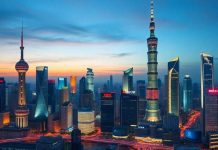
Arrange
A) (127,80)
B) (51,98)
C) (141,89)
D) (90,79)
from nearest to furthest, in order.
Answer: (51,98) < (127,80) < (141,89) < (90,79)

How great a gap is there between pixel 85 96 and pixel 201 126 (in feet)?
185

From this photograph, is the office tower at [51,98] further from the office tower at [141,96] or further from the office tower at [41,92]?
the office tower at [141,96]

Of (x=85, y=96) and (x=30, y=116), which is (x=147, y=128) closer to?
(x=85, y=96)

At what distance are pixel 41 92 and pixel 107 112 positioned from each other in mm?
45073

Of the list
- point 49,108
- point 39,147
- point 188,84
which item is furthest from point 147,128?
point 188,84

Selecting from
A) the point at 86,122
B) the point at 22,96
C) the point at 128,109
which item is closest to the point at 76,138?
the point at 86,122

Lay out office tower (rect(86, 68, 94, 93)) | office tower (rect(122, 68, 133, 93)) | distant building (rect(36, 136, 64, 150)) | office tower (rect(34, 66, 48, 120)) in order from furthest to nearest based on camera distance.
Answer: office tower (rect(86, 68, 94, 93)), office tower (rect(122, 68, 133, 93)), office tower (rect(34, 66, 48, 120)), distant building (rect(36, 136, 64, 150))

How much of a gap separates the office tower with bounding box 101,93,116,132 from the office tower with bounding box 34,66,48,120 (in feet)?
101

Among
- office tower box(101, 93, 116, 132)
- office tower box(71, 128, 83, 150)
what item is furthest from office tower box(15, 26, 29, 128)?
office tower box(71, 128, 83, 150)

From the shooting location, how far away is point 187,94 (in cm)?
17275

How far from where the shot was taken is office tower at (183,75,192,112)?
16715 cm

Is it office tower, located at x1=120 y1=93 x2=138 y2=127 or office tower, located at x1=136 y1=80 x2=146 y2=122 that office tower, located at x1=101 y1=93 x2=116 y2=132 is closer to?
office tower, located at x1=120 y1=93 x2=138 y2=127

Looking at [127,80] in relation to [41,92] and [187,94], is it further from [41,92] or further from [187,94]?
[41,92]

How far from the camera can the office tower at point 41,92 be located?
445 ft
